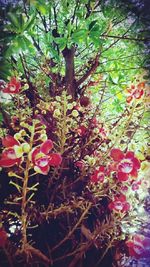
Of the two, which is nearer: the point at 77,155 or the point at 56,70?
the point at 77,155

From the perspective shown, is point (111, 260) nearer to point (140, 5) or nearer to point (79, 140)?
point (79, 140)

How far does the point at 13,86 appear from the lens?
1826mm

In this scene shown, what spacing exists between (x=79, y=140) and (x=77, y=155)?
92 millimetres

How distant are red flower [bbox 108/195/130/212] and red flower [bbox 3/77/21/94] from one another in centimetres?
85

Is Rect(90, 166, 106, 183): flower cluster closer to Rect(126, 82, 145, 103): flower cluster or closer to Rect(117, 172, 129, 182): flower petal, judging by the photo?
Rect(117, 172, 129, 182): flower petal

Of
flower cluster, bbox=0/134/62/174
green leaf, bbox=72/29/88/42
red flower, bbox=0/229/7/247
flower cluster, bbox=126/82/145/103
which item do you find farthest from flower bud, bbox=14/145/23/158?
flower cluster, bbox=126/82/145/103

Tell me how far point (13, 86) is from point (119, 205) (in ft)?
2.99

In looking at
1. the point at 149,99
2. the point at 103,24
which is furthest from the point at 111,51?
the point at 149,99

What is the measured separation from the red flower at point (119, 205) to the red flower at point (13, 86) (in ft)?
2.77

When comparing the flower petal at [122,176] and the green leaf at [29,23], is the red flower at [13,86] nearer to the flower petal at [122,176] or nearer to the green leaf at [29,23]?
the green leaf at [29,23]

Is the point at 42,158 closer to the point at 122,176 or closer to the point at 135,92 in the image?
the point at 122,176

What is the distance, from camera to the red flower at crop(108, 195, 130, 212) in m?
1.64

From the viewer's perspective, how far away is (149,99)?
1.96 m

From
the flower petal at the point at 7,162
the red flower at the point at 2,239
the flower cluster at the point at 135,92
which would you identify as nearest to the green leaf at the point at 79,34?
the flower cluster at the point at 135,92
